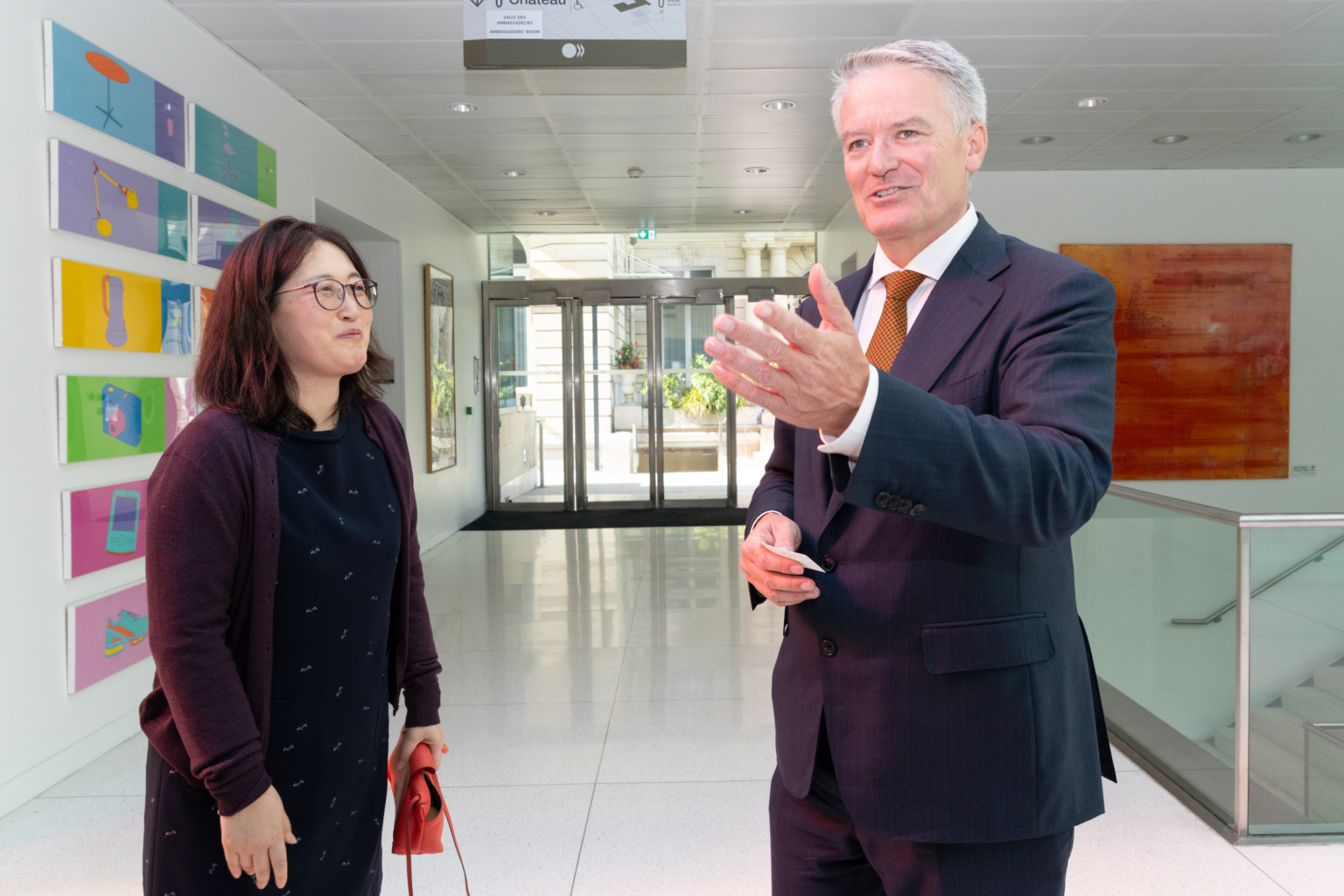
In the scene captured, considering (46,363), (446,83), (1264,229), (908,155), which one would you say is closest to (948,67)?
(908,155)

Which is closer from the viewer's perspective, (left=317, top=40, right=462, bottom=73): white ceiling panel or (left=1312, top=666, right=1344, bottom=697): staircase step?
(left=1312, top=666, right=1344, bottom=697): staircase step

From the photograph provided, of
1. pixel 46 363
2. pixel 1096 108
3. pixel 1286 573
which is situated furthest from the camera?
Answer: pixel 1096 108

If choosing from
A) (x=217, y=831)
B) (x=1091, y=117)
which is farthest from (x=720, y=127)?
(x=217, y=831)

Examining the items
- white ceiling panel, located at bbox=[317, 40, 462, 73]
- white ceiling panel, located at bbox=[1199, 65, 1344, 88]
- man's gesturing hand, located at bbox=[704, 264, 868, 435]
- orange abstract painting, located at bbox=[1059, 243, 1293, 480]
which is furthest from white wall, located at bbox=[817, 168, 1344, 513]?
man's gesturing hand, located at bbox=[704, 264, 868, 435]

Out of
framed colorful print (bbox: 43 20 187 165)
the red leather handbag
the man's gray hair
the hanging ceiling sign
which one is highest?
the hanging ceiling sign

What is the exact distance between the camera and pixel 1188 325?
764cm

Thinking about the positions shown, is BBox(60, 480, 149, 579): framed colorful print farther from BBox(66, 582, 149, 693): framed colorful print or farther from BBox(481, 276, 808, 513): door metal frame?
BBox(481, 276, 808, 513): door metal frame

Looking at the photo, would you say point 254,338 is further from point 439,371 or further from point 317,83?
point 439,371

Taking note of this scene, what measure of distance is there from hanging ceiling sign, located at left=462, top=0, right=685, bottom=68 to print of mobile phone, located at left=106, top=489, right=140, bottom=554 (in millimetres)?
2329

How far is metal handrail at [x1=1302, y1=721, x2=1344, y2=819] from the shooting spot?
303 cm

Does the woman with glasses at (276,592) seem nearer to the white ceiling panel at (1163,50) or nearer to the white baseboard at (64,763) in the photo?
the white baseboard at (64,763)

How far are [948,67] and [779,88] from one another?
4.85 metres

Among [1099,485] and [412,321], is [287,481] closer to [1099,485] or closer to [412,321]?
[1099,485]

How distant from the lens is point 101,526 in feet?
12.3
